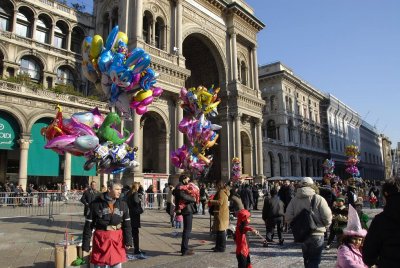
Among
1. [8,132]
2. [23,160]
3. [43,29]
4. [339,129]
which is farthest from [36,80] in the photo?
[339,129]

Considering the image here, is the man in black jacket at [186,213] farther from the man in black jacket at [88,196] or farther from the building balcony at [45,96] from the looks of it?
the building balcony at [45,96]

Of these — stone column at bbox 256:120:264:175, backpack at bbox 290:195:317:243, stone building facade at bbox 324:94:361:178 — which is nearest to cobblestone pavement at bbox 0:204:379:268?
backpack at bbox 290:195:317:243

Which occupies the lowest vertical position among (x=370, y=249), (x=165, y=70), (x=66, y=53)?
(x=370, y=249)

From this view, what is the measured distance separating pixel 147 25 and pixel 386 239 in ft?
91.9

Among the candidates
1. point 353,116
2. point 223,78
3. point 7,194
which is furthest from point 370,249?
point 353,116

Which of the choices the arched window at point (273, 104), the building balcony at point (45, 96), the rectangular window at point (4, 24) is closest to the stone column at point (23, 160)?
the building balcony at point (45, 96)

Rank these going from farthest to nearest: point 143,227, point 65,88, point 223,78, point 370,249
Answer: point 223,78 → point 65,88 → point 143,227 → point 370,249

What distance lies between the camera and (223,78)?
1371 inches

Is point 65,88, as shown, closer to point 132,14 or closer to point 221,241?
point 132,14

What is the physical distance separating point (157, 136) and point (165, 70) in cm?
542

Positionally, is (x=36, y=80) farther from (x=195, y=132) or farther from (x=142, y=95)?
(x=142, y=95)

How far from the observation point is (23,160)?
22.4 metres

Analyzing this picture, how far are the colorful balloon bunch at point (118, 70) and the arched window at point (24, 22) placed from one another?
22.4 m

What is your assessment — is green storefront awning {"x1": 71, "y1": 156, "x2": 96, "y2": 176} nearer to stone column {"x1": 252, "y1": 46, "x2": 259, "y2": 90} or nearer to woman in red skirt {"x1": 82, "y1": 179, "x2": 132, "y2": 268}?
woman in red skirt {"x1": 82, "y1": 179, "x2": 132, "y2": 268}
